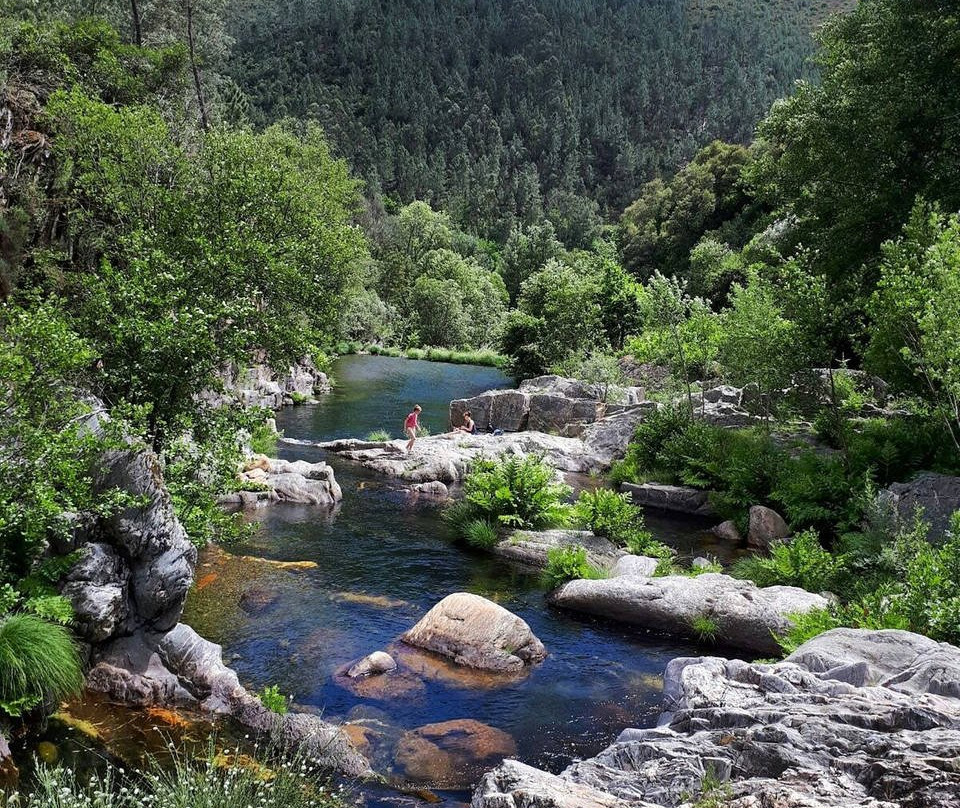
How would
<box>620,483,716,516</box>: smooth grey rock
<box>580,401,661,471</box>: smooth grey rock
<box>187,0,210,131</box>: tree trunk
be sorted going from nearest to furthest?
<box>620,483,716,516</box>: smooth grey rock < <box>580,401,661,471</box>: smooth grey rock < <box>187,0,210,131</box>: tree trunk

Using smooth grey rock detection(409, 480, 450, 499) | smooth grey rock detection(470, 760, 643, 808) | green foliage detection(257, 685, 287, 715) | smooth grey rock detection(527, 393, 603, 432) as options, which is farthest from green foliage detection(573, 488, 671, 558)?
smooth grey rock detection(527, 393, 603, 432)

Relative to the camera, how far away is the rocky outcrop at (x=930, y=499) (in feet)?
49.1

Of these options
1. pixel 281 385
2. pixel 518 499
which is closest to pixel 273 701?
pixel 518 499

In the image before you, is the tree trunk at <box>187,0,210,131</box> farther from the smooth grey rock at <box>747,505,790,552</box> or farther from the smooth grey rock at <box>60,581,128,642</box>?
the smooth grey rock at <box>60,581,128,642</box>

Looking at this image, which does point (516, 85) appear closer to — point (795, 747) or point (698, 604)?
point (698, 604)

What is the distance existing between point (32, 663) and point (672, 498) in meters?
18.7

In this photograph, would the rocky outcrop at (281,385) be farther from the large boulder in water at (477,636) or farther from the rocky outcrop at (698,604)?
the large boulder in water at (477,636)

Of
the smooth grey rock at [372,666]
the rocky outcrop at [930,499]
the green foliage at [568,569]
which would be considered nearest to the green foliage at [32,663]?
the smooth grey rock at [372,666]

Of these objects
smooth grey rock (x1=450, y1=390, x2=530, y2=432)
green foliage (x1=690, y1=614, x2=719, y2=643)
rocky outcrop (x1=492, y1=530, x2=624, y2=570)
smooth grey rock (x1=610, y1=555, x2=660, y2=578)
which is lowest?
smooth grey rock (x1=450, y1=390, x2=530, y2=432)

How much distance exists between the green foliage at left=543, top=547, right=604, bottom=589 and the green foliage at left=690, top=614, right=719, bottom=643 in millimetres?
2755

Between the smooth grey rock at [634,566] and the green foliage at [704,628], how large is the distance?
6.98 feet

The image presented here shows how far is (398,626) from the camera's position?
42.9 feet

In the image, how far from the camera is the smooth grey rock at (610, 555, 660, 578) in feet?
51.2

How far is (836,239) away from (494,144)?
141 metres
